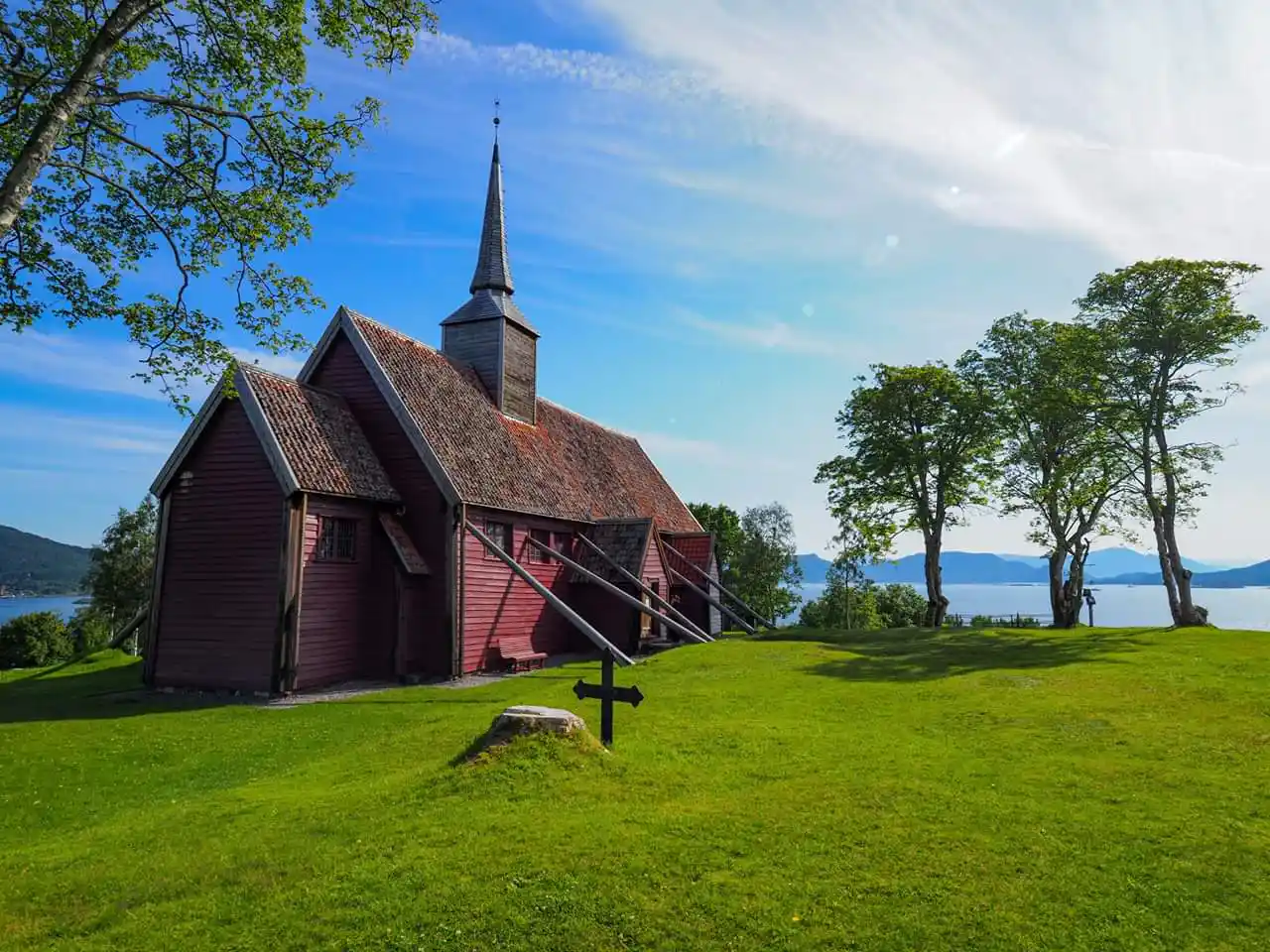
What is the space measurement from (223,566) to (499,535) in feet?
27.5

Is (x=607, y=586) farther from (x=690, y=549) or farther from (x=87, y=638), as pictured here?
(x=87, y=638)

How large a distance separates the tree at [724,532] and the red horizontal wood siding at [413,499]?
36.5m

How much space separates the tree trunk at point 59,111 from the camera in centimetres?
1062

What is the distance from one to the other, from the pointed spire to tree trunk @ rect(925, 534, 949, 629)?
25374 millimetres

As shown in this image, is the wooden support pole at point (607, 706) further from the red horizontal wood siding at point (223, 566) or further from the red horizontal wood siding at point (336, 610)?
the red horizontal wood siding at point (223, 566)

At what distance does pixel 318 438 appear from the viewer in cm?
2175

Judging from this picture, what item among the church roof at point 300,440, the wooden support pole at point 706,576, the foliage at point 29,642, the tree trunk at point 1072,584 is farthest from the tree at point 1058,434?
the foliage at point 29,642

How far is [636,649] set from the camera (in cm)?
2875

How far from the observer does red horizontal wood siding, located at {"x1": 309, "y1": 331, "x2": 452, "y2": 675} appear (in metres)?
22.7

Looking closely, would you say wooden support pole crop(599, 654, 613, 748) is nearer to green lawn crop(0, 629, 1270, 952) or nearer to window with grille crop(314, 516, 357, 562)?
green lawn crop(0, 629, 1270, 952)

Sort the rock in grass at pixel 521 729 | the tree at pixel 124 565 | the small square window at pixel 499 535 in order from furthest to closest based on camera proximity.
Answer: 1. the tree at pixel 124 565
2. the small square window at pixel 499 535
3. the rock in grass at pixel 521 729

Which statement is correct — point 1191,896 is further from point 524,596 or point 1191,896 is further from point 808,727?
point 524,596

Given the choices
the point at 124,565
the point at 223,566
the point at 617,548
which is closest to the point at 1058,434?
the point at 617,548

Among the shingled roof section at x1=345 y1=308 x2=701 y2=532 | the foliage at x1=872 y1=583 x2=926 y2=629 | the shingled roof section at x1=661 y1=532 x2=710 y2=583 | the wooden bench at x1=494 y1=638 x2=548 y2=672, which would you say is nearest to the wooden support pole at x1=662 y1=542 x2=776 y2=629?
the shingled roof section at x1=661 y1=532 x2=710 y2=583
